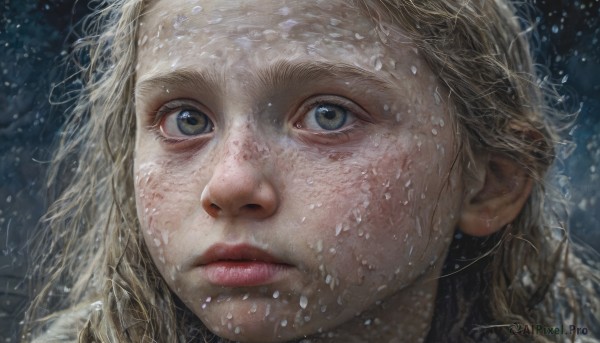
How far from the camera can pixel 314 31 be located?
4.25 ft

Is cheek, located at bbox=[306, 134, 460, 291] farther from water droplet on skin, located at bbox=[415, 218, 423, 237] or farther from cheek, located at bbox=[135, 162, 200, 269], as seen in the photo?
cheek, located at bbox=[135, 162, 200, 269]

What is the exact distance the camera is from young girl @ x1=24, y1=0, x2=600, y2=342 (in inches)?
49.4

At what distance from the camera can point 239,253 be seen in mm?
1240

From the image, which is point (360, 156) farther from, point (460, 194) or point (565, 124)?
point (565, 124)

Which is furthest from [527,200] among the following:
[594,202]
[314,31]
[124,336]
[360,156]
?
[594,202]

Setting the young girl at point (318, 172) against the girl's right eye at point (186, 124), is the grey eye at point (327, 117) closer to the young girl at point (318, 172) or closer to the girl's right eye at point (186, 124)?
the young girl at point (318, 172)

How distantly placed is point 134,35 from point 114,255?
1.25 feet

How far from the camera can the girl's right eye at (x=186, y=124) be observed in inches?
53.5

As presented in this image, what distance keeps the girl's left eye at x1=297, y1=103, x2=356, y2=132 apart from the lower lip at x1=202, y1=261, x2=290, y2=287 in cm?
21

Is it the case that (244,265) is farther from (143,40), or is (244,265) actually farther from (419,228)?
(143,40)

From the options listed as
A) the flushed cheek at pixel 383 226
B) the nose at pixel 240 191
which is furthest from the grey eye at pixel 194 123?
the flushed cheek at pixel 383 226

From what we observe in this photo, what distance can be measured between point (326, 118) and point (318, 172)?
0.31ft

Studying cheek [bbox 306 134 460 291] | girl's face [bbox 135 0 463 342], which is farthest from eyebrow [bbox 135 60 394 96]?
cheek [bbox 306 134 460 291]

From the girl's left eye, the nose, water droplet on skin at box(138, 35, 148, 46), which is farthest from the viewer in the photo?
water droplet on skin at box(138, 35, 148, 46)
